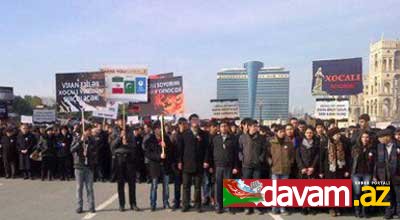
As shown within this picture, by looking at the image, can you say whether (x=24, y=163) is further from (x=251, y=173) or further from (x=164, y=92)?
(x=251, y=173)

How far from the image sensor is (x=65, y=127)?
55.3 feet

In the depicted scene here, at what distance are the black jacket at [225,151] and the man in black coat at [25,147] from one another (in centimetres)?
829

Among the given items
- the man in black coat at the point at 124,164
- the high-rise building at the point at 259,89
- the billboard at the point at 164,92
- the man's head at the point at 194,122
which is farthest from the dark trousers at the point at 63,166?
the high-rise building at the point at 259,89

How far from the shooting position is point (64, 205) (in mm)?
11508

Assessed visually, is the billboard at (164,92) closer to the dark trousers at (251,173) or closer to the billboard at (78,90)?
the billboard at (78,90)

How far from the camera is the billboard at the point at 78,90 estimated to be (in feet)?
67.1

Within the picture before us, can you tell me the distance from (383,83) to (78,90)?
88008 millimetres

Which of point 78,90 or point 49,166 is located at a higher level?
point 78,90

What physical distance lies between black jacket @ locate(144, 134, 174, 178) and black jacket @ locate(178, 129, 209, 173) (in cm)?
33

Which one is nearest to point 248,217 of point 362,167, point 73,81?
point 362,167

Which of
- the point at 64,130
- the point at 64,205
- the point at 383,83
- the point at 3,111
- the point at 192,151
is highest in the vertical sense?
the point at 383,83

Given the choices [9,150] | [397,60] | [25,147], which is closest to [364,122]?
[25,147]

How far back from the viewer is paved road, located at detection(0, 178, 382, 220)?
33.4 ft

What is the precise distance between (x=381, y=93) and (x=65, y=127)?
91.9 meters
